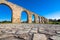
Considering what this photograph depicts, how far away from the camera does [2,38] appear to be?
1.69m

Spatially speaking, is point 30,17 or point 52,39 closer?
point 52,39

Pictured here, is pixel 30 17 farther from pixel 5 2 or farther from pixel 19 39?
pixel 19 39

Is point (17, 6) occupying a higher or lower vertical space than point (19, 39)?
higher

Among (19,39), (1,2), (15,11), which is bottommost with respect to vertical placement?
(19,39)

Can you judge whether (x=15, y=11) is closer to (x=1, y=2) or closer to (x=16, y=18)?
(x=16, y=18)

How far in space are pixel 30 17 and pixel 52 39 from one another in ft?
77.3

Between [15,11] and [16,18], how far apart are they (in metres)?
1.49

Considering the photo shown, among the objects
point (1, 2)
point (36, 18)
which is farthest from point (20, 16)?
point (36, 18)

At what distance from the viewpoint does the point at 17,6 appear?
22.6m

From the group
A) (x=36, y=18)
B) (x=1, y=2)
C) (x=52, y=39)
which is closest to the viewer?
(x=52, y=39)

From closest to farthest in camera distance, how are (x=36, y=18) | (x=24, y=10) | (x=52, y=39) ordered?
(x=52, y=39) < (x=24, y=10) < (x=36, y=18)

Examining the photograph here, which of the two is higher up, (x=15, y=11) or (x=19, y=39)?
(x=15, y=11)

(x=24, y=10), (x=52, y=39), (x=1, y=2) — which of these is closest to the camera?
(x=52, y=39)

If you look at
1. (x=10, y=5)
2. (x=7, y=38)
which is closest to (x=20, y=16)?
(x=10, y=5)
